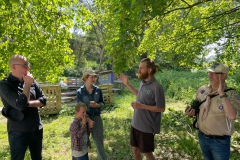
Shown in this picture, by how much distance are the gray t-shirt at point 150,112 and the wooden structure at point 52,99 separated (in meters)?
6.15

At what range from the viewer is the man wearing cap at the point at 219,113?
87.7 inches

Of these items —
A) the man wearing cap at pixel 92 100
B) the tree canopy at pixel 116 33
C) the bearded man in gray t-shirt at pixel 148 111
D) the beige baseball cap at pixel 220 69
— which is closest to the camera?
the beige baseball cap at pixel 220 69

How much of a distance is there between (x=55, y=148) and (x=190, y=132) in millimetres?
3770

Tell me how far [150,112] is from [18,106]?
1831 millimetres

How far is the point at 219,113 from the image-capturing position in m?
2.35

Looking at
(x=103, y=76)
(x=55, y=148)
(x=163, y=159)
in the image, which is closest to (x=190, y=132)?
(x=163, y=159)

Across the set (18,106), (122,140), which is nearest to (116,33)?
(18,106)

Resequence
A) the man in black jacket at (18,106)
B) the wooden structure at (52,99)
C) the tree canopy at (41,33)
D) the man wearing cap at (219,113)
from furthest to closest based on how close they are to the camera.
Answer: the wooden structure at (52,99), the tree canopy at (41,33), the man in black jacket at (18,106), the man wearing cap at (219,113)

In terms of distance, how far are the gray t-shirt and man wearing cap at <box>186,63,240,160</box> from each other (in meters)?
0.67

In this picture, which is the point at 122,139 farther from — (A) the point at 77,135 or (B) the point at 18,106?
(B) the point at 18,106

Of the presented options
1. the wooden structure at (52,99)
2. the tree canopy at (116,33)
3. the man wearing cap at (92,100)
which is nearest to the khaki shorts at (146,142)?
the man wearing cap at (92,100)

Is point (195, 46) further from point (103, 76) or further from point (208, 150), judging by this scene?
point (103, 76)

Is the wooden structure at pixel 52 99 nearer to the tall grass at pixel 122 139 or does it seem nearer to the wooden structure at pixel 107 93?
the tall grass at pixel 122 139

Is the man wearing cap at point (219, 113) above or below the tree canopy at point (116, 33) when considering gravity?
below
